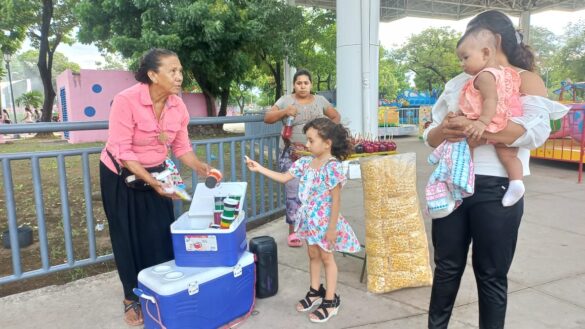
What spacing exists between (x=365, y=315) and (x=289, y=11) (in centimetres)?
1512

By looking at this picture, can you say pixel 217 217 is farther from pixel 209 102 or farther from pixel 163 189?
pixel 209 102

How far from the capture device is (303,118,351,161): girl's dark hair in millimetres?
2586

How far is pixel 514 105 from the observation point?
70.2 inches

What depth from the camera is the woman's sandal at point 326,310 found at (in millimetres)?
2621

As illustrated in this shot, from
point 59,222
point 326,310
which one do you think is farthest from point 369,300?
point 59,222

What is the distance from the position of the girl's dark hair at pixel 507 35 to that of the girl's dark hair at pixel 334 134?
101 cm

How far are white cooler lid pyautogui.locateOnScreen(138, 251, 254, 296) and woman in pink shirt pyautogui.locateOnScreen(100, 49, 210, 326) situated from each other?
0.95 ft

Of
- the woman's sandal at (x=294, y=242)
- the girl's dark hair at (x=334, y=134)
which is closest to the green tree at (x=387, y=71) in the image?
the woman's sandal at (x=294, y=242)

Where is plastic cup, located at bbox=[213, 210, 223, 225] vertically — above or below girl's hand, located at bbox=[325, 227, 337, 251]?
above

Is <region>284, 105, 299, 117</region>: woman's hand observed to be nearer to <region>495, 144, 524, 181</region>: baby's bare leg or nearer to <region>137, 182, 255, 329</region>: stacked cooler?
<region>137, 182, 255, 329</region>: stacked cooler

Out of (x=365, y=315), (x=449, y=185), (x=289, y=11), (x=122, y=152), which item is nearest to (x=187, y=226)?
(x=122, y=152)

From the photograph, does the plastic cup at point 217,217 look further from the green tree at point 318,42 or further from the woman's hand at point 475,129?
the green tree at point 318,42

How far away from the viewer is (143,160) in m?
2.52

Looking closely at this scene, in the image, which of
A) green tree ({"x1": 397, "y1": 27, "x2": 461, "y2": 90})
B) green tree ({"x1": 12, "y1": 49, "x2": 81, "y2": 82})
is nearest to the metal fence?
green tree ({"x1": 397, "y1": 27, "x2": 461, "y2": 90})
